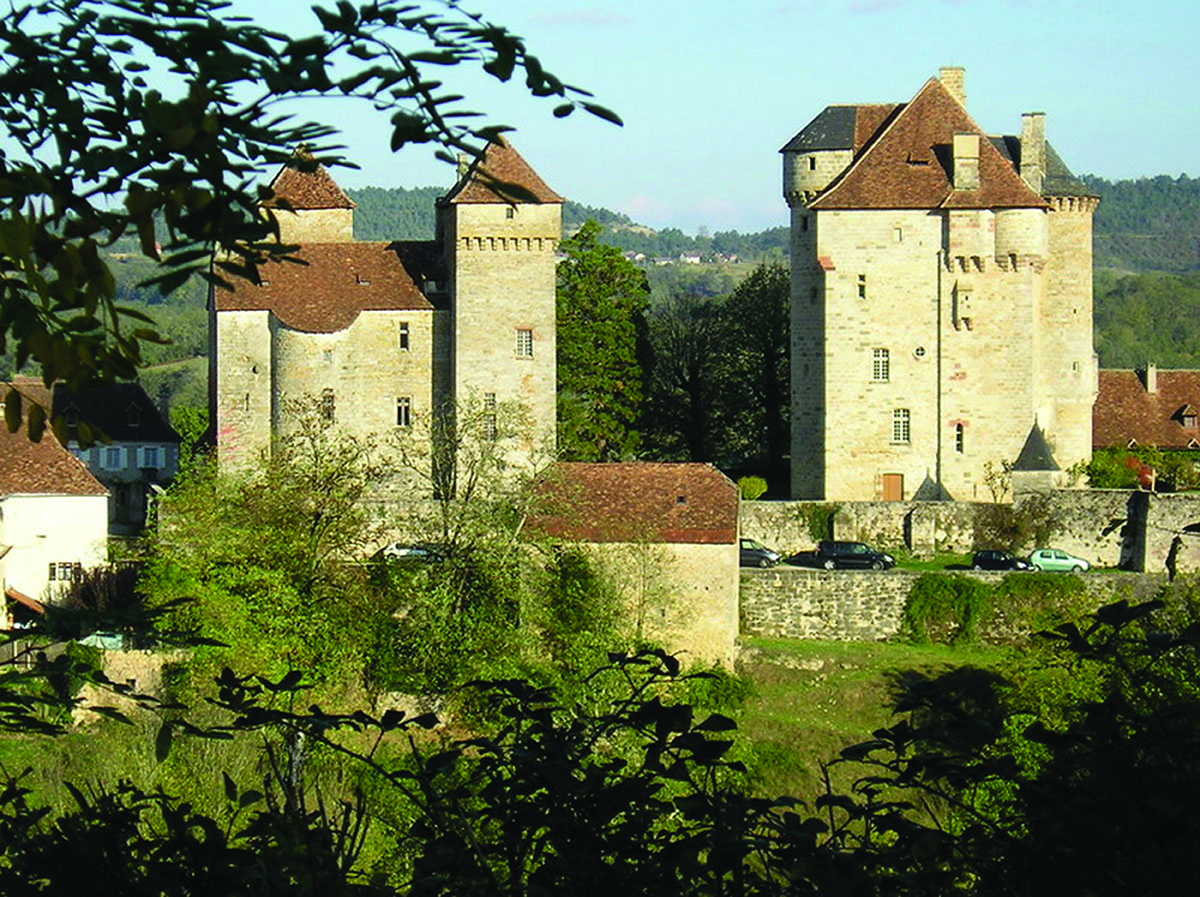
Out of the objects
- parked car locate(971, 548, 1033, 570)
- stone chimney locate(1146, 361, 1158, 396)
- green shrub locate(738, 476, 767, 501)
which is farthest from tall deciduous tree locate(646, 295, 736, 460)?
parked car locate(971, 548, 1033, 570)

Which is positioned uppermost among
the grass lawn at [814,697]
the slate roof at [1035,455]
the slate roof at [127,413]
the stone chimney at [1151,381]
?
the stone chimney at [1151,381]

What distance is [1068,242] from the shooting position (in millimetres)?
47375

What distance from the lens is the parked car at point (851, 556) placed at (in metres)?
41.2

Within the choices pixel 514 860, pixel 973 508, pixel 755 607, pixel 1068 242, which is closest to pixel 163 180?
pixel 514 860

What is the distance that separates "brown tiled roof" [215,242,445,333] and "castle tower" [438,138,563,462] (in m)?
1.39

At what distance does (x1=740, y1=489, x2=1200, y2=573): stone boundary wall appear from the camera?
4147cm

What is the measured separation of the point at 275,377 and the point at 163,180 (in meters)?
39.5

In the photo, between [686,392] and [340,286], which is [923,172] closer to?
[686,392]

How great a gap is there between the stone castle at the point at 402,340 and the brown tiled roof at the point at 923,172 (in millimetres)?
6973

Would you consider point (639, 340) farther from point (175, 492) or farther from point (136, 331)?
point (136, 331)

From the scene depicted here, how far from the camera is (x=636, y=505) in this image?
37375mm

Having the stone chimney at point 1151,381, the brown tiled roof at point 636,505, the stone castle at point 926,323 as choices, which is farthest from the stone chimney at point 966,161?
the brown tiled roof at point 636,505

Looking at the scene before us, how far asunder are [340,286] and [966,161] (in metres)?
14.3

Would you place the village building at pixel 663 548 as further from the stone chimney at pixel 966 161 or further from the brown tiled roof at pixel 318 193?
the brown tiled roof at pixel 318 193
